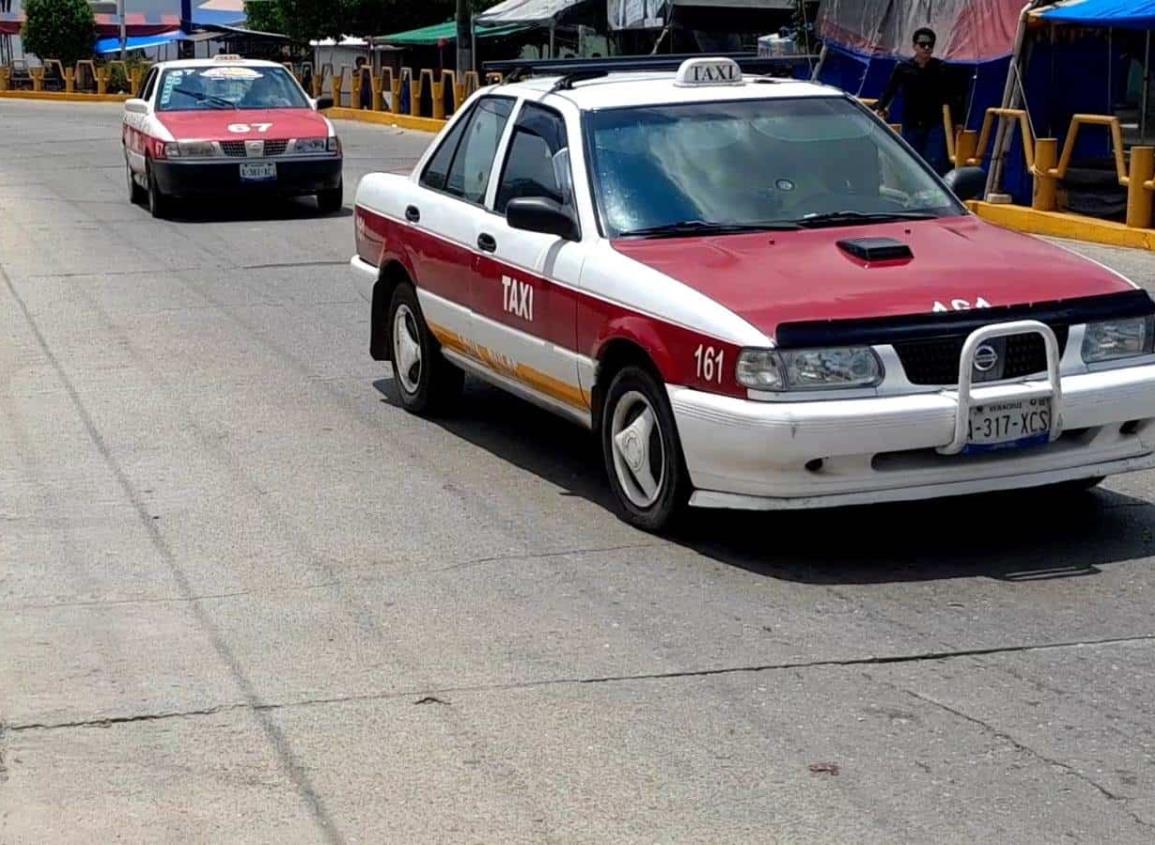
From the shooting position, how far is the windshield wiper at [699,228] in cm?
730

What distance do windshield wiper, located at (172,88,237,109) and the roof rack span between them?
34.9 feet

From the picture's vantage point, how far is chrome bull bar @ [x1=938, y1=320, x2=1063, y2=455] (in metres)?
6.26

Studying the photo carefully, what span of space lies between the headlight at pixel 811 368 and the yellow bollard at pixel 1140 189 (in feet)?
33.5

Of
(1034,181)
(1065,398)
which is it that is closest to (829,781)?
(1065,398)

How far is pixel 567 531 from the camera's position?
282 inches

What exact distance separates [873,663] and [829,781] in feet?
3.11

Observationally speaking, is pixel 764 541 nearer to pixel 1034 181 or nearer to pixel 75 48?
pixel 1034 181

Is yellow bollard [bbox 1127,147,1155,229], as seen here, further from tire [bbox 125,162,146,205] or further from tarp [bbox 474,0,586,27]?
tarp [bbox 474,0,586,27]

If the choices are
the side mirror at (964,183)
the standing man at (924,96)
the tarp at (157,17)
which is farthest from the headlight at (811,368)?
the tarp at (157,17)

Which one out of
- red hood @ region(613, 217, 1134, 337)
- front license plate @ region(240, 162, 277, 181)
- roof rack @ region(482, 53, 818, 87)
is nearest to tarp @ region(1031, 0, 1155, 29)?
front license plate @ region(240, 162, 277, 181)

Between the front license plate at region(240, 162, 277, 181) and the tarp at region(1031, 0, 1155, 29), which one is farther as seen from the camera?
the front license plate at region(240, 162, 277, 181)

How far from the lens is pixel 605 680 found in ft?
17.9

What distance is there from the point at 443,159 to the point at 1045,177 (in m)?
9.55

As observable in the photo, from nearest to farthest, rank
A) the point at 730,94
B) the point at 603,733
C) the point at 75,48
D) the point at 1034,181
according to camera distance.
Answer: the point at 603,733
the point at 730,94
the point at 1034,181
the point at 75,48
